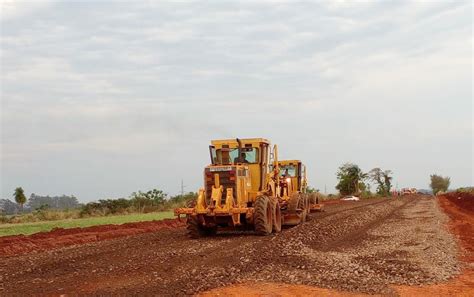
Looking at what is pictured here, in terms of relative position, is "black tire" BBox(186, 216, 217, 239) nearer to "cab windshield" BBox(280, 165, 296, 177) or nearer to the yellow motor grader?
the yellow motor grader

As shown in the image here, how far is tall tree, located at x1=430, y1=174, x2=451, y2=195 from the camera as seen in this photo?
139m

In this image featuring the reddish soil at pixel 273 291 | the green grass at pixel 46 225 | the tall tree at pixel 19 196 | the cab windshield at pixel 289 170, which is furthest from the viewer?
the tall tree at pixel 19 196

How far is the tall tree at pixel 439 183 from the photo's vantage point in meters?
139

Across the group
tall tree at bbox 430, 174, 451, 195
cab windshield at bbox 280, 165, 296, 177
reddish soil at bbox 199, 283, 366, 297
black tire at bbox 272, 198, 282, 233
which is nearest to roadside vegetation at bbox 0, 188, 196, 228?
cab windshield at bbox 280, 165, 296, 177

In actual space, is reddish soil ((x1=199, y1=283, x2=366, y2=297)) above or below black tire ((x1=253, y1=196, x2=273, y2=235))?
below

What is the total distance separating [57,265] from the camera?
12242mm

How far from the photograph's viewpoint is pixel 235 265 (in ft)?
36.9

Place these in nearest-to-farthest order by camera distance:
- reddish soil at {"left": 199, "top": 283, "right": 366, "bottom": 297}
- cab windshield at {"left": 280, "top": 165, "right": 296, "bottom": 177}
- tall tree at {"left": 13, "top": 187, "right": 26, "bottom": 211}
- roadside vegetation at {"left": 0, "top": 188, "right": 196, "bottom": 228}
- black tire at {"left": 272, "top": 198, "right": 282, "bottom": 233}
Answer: reddish soil at {"left": 199, "top": 283, "right": 366, "bottom": 297}, black tire at {"left": 272, "top": 198, "right": 282, "bottom": 233}, cab windshield at {"left": 280, "top": 165, "right": 296, "bottom": 177}, roadside vegetation at {"left": 0, "top": 188, "right": 196, "bottom": 228}, tall tree at {"left": 13, "top": 187, "right": 26, "bottom": 211}

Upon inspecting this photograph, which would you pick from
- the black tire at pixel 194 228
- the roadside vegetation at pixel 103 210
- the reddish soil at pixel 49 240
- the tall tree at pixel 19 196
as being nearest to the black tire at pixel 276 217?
the black tire at pixel 194 228

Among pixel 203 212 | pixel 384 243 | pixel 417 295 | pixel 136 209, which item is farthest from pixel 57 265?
pixel 136 209

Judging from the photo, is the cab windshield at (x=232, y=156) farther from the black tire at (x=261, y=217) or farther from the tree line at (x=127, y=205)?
the tree line at (x=127, y=205)

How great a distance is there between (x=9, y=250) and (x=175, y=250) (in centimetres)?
658

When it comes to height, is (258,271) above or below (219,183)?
below

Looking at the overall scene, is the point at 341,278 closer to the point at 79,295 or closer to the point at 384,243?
the point at 79,295
